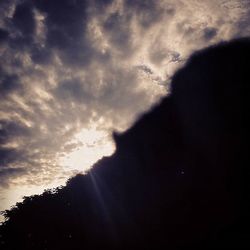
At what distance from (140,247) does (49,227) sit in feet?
43.9

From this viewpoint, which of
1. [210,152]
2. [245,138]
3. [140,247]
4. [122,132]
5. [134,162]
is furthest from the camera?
[122,132]

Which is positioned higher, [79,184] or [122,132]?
[122,132]

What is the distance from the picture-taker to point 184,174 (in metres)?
22.1

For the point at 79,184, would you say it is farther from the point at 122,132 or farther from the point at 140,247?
the point at 140,247

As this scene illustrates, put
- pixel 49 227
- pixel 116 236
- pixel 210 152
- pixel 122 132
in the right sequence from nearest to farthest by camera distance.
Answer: pixel 210 152 < pixel 116 236 < pixel 122 132 < pixel 49 227

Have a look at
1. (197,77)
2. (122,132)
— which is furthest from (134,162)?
(197,77)

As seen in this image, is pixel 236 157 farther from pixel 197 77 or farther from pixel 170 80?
pixel 170 80

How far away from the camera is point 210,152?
20.6 metres

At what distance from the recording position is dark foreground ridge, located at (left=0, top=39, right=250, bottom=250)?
19.4 m

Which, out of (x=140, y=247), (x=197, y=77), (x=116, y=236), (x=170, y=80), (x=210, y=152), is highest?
(x=170, y=80)

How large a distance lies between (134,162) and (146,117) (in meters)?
5.03

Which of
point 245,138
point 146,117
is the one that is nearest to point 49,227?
point 146,117

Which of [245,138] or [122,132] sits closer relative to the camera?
[245,138]

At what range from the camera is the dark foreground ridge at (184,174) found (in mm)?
19406
